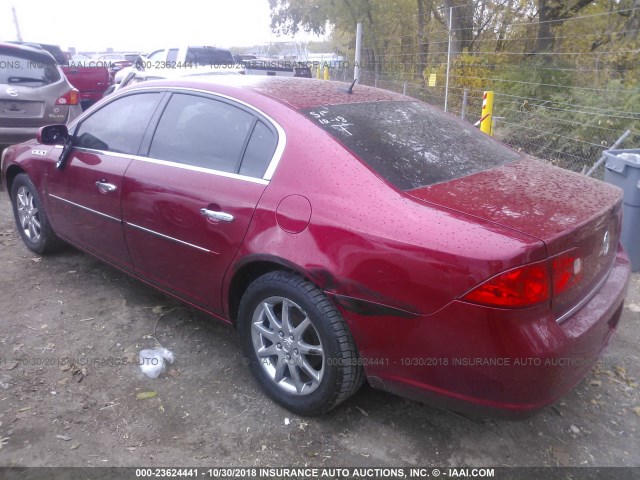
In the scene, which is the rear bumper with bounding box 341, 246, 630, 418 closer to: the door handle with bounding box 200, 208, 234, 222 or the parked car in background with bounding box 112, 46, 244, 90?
→ the door handle with bounding box 200, 208, 234, 222

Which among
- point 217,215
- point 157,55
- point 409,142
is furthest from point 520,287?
point 157,55

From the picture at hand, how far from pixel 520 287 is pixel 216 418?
5.37ft

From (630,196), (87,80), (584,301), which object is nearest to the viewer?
(584,301)

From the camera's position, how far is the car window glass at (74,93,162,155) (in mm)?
3538

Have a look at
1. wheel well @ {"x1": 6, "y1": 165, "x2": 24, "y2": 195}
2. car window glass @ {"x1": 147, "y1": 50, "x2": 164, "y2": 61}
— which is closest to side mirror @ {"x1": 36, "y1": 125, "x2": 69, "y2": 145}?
wheel well @ {"x1": 6, "y1": 165, "x2": 24, "y2": 195}

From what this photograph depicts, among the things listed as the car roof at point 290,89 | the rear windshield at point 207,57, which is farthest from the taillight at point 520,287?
the rear windshield at point 207,57

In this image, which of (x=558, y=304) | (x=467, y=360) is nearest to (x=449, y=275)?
(x=467, y=360)

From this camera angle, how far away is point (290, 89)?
3166 mm

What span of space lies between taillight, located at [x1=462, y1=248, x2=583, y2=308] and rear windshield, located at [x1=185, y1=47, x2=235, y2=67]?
1221 centimetres

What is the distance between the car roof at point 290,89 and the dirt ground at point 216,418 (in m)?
1.55

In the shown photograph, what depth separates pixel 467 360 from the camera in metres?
2.17

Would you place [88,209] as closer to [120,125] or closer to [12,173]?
[120,125]

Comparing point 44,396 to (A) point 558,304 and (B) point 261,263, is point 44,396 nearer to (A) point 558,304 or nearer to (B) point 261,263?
(B) point 261,263

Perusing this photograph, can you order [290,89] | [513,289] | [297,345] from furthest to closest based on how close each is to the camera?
[290,89] < [297,345] < [513,289]
